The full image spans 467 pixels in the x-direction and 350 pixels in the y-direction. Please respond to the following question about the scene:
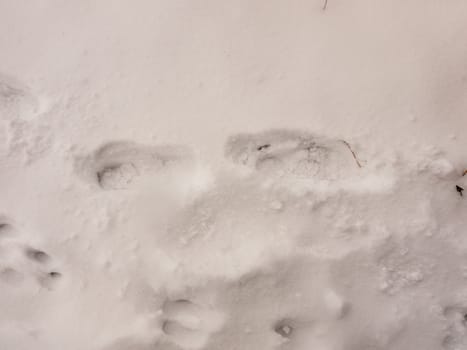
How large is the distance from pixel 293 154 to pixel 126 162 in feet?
1.31

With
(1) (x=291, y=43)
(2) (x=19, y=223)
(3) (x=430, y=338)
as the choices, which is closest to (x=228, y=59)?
(1) (x=291, y=43)

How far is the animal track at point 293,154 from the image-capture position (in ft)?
3.36

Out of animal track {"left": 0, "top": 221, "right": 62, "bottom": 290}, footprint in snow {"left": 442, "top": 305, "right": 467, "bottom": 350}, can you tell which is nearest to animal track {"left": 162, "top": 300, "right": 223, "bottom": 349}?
animal track {"left": 0, "top": 221, "right": 62, "bottom": 290}

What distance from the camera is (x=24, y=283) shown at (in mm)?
1008

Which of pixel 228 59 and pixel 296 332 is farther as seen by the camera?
pixel 228 59

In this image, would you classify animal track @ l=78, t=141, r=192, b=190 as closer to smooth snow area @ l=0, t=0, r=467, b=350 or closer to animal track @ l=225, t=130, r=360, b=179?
smooth snow area @ l=0, t=0, r=467, b=350

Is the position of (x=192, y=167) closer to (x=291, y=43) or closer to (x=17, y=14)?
(x=291, y=43)

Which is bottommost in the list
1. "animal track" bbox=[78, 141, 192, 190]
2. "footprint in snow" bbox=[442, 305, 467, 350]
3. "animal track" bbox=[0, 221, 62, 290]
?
"footprint in snow" bbox=[442, 305, 467, 350]

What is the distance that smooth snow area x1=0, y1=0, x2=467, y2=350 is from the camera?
975 millimetres

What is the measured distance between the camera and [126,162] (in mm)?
1051

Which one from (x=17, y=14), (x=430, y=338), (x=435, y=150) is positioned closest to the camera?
(x=430, y=338)

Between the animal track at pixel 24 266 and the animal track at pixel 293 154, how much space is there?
0.49 metres

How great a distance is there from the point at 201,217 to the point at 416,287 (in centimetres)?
50

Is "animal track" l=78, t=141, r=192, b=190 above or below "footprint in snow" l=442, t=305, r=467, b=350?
above
